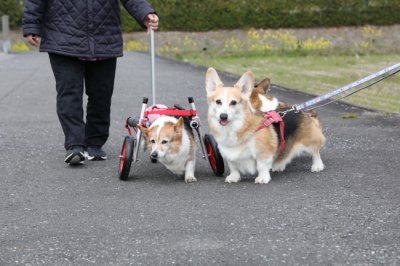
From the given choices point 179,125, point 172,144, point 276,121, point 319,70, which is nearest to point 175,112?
point 179,125

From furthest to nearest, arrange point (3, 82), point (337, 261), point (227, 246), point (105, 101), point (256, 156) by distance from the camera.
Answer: point (3, 82), point (105, 101), point (256, 156), point (227, 246), point (337, 261)

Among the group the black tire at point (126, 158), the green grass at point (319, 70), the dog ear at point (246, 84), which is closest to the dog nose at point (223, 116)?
the dog ear at point (246, 84)

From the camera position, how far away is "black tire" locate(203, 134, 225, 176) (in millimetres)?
5508

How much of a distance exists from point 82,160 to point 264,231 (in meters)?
2.44

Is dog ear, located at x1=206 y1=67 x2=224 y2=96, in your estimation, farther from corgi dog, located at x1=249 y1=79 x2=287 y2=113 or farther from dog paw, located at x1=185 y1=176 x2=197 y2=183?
dog paw, located at x1=185 y1=176 x2=197 y2=183

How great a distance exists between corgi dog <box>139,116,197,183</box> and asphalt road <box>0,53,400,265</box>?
0.15 meters

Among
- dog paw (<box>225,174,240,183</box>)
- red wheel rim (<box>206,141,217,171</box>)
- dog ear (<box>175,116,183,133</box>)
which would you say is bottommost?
dog paw (<box>225,174,240,183</box>)

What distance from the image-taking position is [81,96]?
6.19 meters

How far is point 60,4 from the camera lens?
19.4 feet

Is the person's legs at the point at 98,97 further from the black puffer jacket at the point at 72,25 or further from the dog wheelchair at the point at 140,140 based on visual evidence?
the dog wheelchair at the point at 140,140

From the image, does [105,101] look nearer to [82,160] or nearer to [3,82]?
[82,160]

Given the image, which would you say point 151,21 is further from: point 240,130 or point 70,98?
point 240,130

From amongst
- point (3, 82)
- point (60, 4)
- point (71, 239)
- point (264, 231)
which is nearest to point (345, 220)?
point (264, 231)

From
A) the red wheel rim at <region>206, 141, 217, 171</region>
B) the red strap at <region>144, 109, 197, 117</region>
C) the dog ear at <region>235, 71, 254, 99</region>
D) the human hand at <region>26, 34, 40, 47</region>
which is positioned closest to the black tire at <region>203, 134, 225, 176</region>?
the red wheel rim at <region>206, 141, 217, 171</region>
